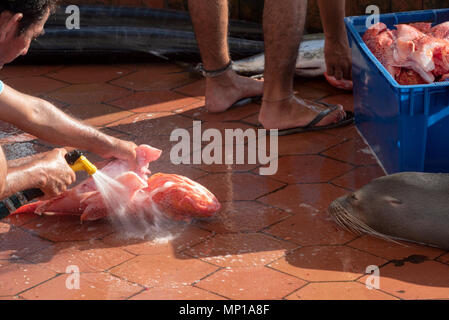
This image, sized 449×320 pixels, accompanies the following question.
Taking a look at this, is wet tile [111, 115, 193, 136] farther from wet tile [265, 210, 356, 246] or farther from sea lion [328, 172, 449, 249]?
sea lion [328, 172, 449, 249]

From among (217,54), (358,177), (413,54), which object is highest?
(413,54)

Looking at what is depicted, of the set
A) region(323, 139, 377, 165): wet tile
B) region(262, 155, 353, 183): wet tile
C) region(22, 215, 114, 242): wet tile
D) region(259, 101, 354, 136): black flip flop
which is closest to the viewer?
region(22, 215, 114, 242): wet tile

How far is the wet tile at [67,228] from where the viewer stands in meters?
3.45

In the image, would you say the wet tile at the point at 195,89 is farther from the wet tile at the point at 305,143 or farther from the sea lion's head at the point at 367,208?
the sea lion's head at the point at 367,208

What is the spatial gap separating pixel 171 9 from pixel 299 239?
3.57 meters

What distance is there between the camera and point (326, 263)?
313 centimetres

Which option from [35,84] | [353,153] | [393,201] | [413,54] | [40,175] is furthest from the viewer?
[35,84]

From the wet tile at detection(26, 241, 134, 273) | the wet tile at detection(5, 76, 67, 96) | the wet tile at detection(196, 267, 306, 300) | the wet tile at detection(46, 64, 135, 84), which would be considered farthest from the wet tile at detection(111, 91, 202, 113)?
the wet tile at detection(196, 267, 306, 300)

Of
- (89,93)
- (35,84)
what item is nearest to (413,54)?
(89,93)

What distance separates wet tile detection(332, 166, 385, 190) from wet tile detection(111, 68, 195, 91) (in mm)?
1801

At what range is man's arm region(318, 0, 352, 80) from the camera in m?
4.98

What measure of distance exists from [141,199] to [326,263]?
0.93 meters

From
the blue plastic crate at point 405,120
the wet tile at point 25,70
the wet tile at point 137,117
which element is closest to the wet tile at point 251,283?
the blue plastic crate at point 405,120

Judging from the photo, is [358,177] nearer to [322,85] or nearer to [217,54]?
[217,54]
